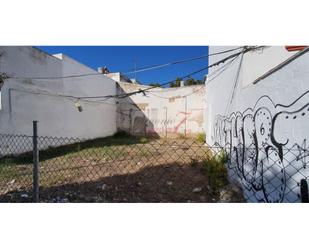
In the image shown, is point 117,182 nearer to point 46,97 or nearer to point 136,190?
point 136,190

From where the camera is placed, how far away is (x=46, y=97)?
8289mm

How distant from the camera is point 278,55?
2.39 meters

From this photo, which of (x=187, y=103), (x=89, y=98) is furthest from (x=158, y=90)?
(x=89, y=98)

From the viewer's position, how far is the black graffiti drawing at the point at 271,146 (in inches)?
75.1

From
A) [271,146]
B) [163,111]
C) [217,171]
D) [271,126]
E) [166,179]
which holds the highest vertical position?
[271,126]

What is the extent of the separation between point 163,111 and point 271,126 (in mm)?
10777

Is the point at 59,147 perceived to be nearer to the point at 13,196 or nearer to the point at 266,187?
the point at 13,196

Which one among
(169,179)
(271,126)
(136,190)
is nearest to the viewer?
(271,126)

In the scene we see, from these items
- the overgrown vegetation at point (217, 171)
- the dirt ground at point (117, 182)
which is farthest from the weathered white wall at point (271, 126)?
the dirt ground at point (117, 182)

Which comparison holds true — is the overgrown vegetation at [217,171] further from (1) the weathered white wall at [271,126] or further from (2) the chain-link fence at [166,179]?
(1) the weathered white wall at [271,126]

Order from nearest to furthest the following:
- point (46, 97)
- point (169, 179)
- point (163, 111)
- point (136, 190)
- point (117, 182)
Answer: point (136, 190), point (117, 182), point (169, 179), point (46, 97), point (163, 111)

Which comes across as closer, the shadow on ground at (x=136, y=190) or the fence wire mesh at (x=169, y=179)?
the fence wire mesh at (x=169, y=179)

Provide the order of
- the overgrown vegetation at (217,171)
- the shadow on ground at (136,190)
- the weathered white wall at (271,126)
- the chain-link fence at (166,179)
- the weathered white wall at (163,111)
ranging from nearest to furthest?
the weathered white wall at (271,126) → the chain-link fence at (166,179) → the shadow on ground at (136,190) → the overgrown vegetation at (217,171) → the weathered white wall at (163,111)

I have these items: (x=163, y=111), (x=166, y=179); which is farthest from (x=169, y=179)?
(x=163, y=111)
